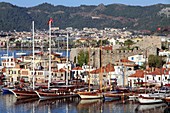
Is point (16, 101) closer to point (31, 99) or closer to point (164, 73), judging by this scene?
point (31, 99)

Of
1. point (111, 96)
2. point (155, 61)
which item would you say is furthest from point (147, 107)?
point (155, 61)

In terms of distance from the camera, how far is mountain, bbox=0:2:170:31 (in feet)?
517

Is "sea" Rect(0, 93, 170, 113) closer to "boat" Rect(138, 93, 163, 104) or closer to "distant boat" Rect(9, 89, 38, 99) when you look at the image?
"boat" Rect(138, 93, 163, 104)

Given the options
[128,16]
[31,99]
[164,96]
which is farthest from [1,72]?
[128,16]

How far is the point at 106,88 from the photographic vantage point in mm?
25250

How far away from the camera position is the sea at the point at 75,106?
855 inches

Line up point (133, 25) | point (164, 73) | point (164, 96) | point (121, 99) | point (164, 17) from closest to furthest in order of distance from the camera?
point (164, 96) < point (121, 99) < point (164, 73) < point (164, 17) < point (133, 25)

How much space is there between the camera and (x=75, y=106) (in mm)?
22953

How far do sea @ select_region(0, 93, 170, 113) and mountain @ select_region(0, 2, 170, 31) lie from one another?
12063 cm

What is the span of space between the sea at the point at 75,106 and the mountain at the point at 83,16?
396 ft

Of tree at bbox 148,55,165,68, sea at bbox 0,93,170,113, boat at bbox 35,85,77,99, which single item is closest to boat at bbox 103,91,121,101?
sea at bbox 0,93,170,113

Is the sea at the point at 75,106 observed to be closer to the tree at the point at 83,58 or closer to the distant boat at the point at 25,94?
the distant boat at the point at 25,94

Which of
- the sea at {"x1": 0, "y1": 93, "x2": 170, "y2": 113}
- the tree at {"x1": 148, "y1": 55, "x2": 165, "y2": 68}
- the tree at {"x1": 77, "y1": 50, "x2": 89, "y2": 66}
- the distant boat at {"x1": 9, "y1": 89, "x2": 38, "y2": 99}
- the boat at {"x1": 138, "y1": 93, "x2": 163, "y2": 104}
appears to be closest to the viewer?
the sea at {"x1": 0, "y1": 93, "x2": 170, "y2": 113}

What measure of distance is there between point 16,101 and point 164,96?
20.2ft
